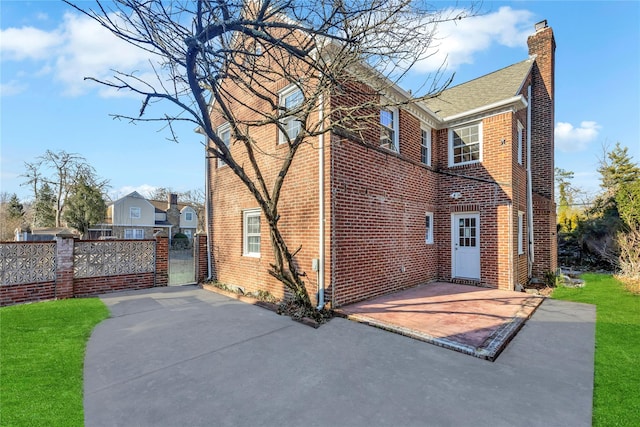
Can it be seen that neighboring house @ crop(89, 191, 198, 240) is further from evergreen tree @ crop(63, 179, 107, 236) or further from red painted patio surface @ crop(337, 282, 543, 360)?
red painted patio surface @ crop(337, 282, 543, 360)

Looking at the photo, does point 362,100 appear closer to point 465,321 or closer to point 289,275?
point 289,275

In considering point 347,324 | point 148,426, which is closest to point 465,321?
point 347,324

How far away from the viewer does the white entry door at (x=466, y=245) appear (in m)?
9.29

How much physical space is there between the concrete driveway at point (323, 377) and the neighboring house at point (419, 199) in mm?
1992

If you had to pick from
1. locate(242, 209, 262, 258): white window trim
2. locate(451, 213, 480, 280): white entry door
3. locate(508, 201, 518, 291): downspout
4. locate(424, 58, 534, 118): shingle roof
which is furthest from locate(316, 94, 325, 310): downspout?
locate(508, 201, 518, 291): downspout

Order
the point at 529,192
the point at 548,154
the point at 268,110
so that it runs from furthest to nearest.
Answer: the point at 548,154 → the point at 529,192 → the point at 268,110

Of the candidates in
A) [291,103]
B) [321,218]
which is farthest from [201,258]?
[291,103]

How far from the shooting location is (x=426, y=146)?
9.97m

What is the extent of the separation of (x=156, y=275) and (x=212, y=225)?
241cm

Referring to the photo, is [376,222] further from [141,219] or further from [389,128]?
[141,219]

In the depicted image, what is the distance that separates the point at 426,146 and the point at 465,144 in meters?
1.27

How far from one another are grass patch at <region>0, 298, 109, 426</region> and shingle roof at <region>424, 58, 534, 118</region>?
9657 millimetres

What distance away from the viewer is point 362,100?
714 cm

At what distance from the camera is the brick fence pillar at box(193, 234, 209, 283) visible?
1046 cm
